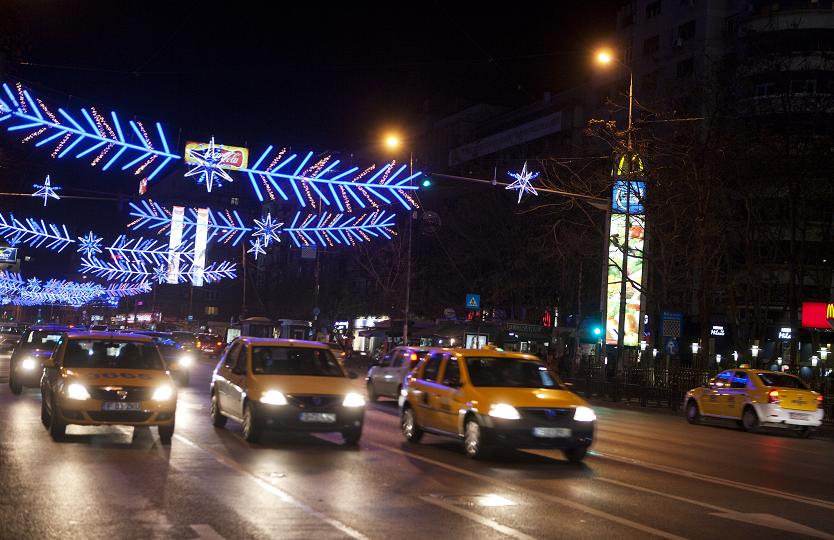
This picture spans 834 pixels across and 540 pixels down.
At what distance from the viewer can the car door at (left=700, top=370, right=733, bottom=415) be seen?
998 inches

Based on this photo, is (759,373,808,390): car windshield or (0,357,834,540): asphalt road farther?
(759,373,808,390): car windshield

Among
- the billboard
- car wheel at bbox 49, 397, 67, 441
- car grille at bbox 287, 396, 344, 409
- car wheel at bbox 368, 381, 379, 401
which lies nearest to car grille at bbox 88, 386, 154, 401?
car wheel at bbox 49, 397, 67, 441

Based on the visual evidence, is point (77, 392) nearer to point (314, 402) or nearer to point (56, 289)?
point (314, 402)

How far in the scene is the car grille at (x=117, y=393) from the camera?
46.0ft

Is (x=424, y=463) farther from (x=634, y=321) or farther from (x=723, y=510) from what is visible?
(x=634, y=321)

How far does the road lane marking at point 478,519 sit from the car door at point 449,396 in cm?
416

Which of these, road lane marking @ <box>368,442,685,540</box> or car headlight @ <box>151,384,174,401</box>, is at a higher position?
car headlight @ <box>151,384,174,401</box>

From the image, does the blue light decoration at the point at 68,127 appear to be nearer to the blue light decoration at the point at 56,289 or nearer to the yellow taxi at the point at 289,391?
the yellow taxi at the point at 289,391

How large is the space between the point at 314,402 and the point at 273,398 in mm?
598

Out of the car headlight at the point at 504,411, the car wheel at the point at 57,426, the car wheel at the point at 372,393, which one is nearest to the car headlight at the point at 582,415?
the car headlight at the point at 504,411

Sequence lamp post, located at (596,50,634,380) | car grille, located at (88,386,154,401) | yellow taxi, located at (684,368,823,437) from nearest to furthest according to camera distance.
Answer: car grille, located at (88,386,154,401) < yellow taxi, located at (684,368,823,437) < lamp post, located at (596,50,634,380)

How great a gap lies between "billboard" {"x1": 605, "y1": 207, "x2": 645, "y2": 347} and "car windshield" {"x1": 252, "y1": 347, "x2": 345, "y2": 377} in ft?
64.6

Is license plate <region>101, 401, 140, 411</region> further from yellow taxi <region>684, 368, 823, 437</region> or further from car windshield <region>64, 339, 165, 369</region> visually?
yellow taxi <region>684, 368, 823, 437</region>

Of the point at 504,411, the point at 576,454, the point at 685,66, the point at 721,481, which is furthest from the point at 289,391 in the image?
the point at 685,66
